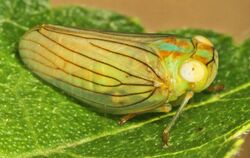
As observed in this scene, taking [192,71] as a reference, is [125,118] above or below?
below

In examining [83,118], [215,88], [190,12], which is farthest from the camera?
[190,12]

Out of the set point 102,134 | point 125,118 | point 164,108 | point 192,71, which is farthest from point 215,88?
point 102,134

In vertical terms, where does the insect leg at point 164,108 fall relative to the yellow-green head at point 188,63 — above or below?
below

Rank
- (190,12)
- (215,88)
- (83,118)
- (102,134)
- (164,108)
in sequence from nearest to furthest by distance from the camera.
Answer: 1. (102,134)
2. (83,118)
3. (164,108)
4. (215,88)
5. (190,12)

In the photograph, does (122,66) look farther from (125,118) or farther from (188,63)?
(188,63)

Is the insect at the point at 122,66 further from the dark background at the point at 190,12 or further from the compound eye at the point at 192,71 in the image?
the dark background at the point at 190,12

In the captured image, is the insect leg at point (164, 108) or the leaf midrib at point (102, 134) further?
the insect leg at point (164, 108)

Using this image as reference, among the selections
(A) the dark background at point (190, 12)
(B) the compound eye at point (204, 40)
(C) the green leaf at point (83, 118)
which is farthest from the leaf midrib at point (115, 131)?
(A) the dark background at point (190, 12)
